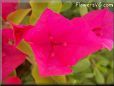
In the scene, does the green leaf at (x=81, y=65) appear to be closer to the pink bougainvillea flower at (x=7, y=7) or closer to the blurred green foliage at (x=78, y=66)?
the blurred green foliage at (x=78, y=66)

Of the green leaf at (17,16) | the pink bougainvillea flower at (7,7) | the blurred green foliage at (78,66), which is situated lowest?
the blurred green foliage at (78,66)

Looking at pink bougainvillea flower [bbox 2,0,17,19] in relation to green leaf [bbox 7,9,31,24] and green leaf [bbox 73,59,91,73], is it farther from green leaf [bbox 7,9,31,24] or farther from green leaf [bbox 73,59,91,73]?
green leaf [bbox 73,59,91,73]

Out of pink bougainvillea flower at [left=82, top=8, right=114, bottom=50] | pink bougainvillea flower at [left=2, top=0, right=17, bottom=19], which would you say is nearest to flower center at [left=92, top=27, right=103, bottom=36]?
pink bougainvillea flower at [left=82, top=8, right=114, bottom=50]

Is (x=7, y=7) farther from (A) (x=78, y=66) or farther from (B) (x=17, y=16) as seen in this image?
(A) (x=78, y=66)

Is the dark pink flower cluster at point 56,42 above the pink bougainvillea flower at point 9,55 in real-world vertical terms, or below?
above

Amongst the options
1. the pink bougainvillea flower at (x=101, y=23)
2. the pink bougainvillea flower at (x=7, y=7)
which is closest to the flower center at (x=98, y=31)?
the pink bougainvillea flower at (x=101, y=23)

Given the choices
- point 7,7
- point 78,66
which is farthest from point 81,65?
point 7,7

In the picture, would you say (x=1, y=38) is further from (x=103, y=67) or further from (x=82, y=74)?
(x=103, y=67)
